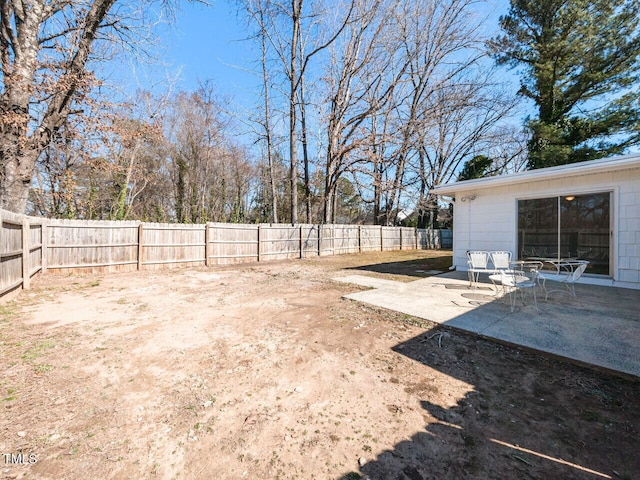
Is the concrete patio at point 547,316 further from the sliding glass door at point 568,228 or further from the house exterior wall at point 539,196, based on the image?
the sliding glass door at point 568,228

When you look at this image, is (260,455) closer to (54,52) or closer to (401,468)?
(401,468)

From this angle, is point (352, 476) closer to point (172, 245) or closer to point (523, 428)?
point (523, 428)

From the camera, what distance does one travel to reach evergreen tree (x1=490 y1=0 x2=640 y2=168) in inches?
448

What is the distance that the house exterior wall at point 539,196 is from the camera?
5301 mm

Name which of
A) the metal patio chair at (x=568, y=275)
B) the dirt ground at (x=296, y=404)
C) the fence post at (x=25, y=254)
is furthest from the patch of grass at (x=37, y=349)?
the metal patio chair at (x=568, y=275)

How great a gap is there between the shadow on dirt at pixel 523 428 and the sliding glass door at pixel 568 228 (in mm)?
4927

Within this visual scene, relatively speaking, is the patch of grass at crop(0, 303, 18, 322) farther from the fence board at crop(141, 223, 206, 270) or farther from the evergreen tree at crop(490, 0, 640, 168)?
the evergreen tree at crop(490, 0, 640, 168)

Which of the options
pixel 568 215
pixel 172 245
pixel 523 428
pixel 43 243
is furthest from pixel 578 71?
pixel 43 243

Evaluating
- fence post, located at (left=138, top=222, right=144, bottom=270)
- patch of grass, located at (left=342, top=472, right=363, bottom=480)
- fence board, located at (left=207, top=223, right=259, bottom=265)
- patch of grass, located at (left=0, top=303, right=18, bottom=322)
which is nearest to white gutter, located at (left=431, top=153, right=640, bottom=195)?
patch of grass, located at (left=342, top=472, right=363, bottom=480)

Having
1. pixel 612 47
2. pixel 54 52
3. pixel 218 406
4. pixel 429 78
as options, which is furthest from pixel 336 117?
pixel 218 406

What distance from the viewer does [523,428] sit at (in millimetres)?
1761

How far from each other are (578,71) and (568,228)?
11.8m

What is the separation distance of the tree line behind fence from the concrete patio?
6102mm

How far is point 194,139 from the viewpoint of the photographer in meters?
15.9
